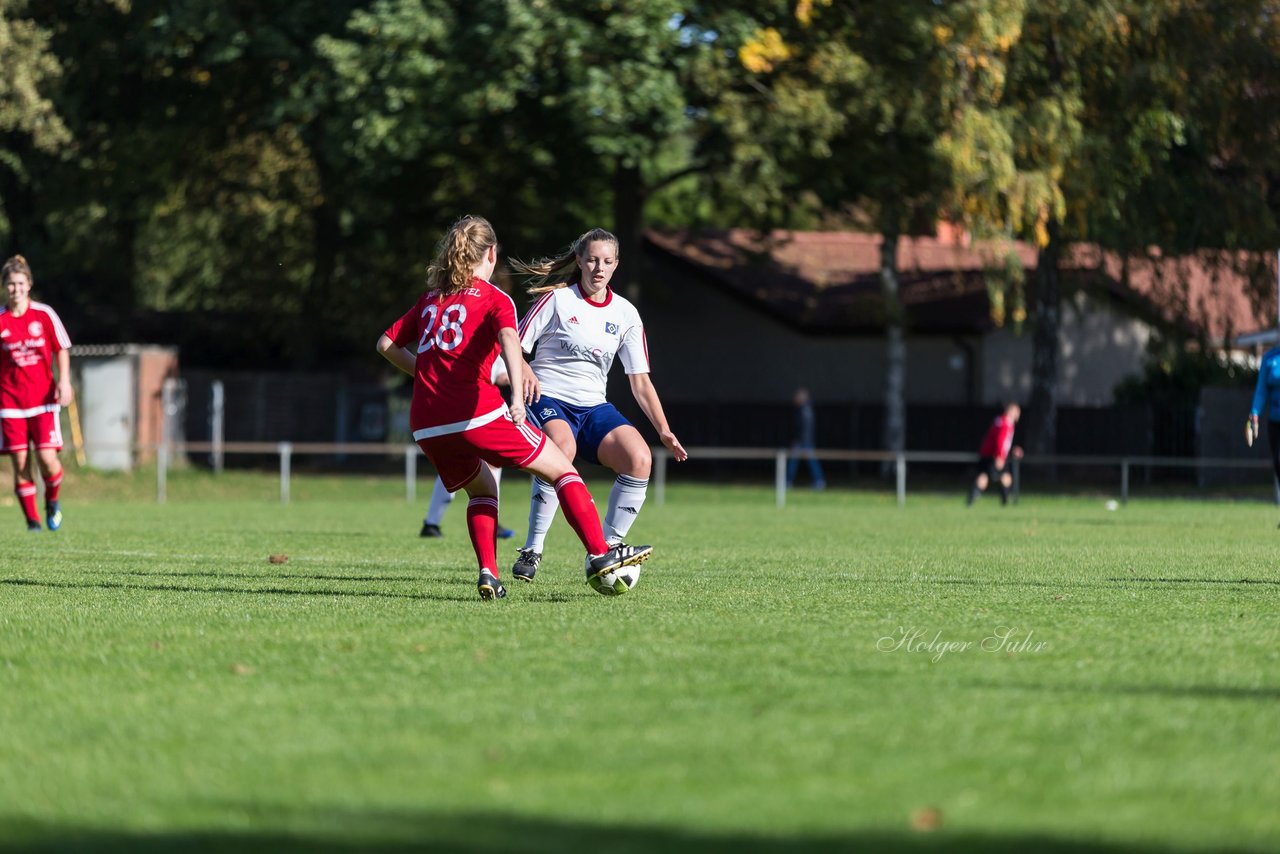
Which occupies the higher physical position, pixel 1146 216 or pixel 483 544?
pixel 1146 216

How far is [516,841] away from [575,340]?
607 centimetres

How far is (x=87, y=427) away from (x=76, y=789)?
30.5 metres

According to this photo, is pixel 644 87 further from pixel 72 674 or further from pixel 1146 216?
pixel 72 674

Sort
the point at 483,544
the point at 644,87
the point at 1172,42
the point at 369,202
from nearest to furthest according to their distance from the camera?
the point at 483,544, the point at 644,87, the point at 1172,42, the point at 369,202

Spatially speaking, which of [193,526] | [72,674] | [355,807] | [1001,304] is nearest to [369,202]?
[1001,304]

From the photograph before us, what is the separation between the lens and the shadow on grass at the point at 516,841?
149 inches

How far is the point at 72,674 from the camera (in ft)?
21.0

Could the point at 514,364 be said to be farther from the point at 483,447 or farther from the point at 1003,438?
the point at 1003,438

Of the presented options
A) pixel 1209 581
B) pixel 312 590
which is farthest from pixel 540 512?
pixel 1209 581

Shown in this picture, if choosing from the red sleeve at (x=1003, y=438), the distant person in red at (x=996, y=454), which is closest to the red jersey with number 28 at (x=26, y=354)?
the distant person in red at (x=996, y=454)

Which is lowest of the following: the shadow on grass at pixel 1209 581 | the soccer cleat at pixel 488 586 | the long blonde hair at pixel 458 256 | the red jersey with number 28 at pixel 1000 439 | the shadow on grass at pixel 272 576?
the shadow on grass at pixel 272 576

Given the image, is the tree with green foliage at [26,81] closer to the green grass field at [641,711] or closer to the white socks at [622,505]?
the green grass field at [641,711]

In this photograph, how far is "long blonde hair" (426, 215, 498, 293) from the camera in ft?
29.2

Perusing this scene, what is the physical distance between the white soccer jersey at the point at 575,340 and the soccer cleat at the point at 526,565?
0.85 meters
